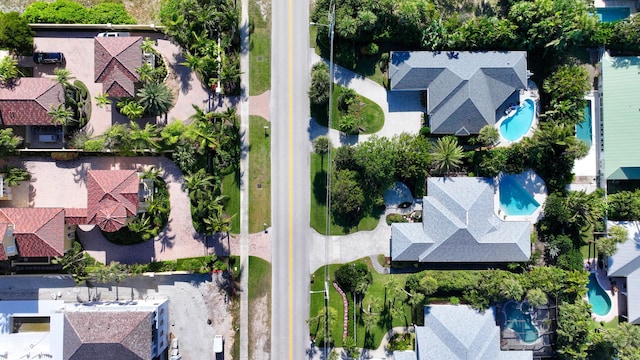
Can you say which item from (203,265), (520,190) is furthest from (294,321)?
(520,190)

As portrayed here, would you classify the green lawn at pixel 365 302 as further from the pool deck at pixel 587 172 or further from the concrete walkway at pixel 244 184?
the pool deck at pixel 587 172

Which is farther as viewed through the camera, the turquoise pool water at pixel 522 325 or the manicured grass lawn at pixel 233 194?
the turquoise pool water at pixel 522 325

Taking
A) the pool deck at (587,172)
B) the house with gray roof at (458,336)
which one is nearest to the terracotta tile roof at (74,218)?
the house with gray roof at (458,336)

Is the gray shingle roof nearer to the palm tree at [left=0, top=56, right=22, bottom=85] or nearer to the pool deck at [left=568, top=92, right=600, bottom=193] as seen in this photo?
the pool deck at [left=568, top=92, right=600, bottom=193]

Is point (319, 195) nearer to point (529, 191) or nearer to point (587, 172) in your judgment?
point (529, 191)

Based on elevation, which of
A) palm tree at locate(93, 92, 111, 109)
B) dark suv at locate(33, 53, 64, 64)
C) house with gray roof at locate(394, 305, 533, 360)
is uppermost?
dark suv at locate(33, 53, 64, 64)

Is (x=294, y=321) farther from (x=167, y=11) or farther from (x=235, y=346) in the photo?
(x=167, y=11)

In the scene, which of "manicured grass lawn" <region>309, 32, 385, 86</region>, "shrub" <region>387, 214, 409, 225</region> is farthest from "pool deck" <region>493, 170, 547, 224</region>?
"manicured grass lawn" <region>309, 32, 385, 86</region>
